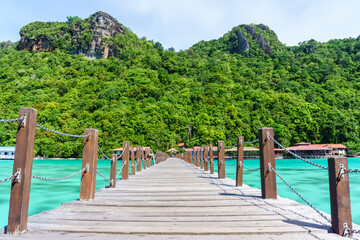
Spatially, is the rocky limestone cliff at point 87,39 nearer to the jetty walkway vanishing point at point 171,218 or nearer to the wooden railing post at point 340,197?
the jetty walkway vanishing point at point 171,218

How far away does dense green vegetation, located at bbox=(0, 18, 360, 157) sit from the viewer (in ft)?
159

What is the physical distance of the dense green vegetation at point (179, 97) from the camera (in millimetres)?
48406

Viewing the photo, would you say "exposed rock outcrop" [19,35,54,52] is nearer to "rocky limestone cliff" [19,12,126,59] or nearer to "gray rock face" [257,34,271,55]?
"rocky limestone cliff" [19,12,126,59]

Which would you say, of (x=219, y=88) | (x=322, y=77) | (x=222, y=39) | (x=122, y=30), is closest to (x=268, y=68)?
(x=322, y=77)

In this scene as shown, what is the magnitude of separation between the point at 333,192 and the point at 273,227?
1.81 ft

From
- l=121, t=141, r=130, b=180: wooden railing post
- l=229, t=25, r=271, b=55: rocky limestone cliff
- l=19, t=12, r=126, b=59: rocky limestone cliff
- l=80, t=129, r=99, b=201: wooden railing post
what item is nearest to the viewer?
l=80, t=129, r=99, b=201: wooden railing post

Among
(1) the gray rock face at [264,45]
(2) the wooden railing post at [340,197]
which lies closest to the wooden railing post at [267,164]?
(2) the wooden railing post at [340,197]

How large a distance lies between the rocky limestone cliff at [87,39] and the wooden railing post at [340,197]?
7993cm

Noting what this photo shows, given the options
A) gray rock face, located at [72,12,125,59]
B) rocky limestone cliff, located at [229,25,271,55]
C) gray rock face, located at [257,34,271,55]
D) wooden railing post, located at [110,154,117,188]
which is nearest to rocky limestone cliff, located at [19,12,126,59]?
gray rock face, located at [72,12,125,59]

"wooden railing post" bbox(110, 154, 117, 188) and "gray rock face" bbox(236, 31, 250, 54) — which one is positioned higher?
"gray rock face" bbox(236, 31, 250, 54)

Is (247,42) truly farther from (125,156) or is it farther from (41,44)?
(125,156)

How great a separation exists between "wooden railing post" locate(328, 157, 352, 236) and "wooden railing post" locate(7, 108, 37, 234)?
245 centimetres

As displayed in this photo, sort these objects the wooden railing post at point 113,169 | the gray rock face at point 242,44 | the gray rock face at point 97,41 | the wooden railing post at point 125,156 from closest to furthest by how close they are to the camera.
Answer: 1. the wooden railing post at point 113,169
2. the wooden railing post at point 125,156
3. the gray rock face at point 97,41
4. the gray rock face at point 242,44

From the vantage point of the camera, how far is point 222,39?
9844cm
